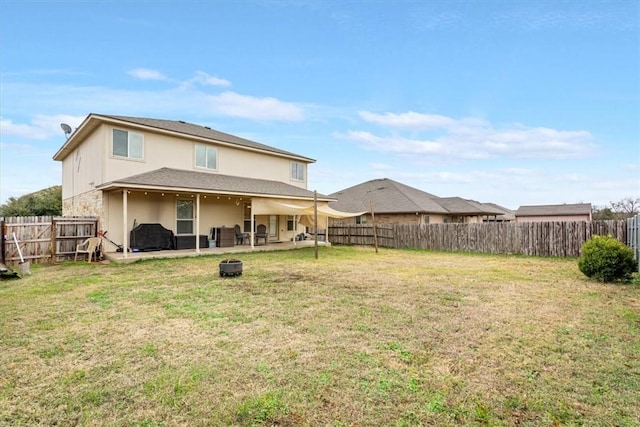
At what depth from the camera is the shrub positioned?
7.86 metres

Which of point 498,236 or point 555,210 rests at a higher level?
point 555,210

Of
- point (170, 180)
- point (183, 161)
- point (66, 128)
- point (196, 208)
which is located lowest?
point (196, 208)

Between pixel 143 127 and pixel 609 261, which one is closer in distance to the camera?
pixel 609 261

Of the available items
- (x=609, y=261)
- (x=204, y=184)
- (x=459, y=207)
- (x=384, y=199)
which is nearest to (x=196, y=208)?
(x=204, y=184)

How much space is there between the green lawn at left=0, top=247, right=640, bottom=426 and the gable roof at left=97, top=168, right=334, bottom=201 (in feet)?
15.9

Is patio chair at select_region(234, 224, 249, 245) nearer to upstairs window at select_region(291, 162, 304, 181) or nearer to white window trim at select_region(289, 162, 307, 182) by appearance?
white window trim at select_region(289, 162, 307, 182)

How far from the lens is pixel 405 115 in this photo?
21.0m

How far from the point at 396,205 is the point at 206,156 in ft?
44.0

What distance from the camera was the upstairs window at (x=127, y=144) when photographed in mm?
12305

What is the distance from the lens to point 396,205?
23.2 meters

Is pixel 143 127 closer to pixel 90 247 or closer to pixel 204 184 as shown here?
pixel 204 184

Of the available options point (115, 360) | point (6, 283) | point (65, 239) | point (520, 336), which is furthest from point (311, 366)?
point (65, 239)

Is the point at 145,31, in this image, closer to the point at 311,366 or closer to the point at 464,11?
the point at 464,11

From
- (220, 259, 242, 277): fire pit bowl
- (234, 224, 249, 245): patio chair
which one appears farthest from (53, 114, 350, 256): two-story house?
(220, 259, 242, 277): fire pit bowl
